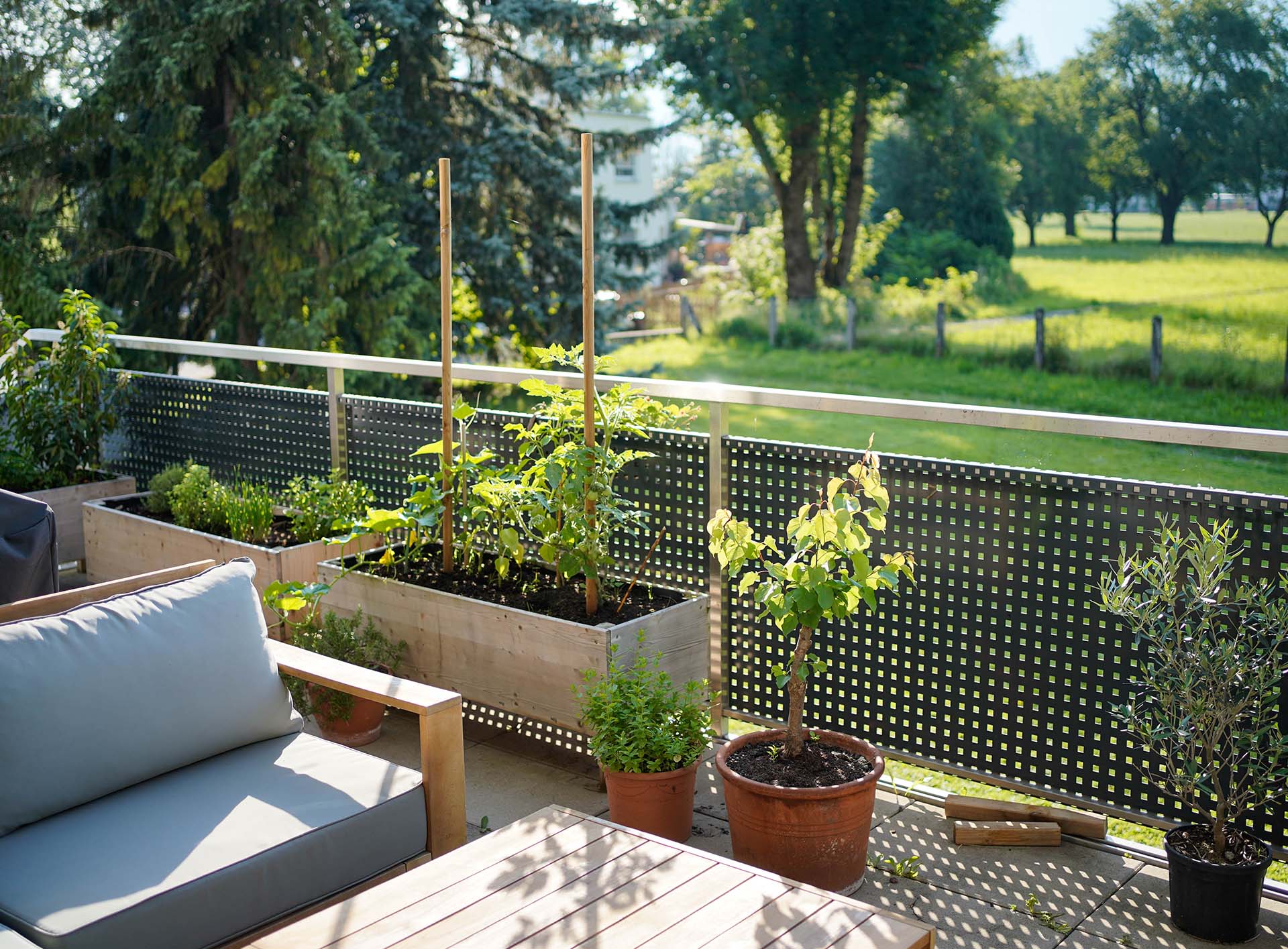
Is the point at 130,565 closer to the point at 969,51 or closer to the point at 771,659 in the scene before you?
the point at 771,659

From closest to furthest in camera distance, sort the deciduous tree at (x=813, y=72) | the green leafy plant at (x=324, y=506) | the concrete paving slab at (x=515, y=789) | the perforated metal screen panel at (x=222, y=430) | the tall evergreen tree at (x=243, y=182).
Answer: the concrete paving slab at (x=515, y=789), the green leafy plant at (x=324, y=506), the perforated metal screen panel at (x=222, y=430), the tall evergreen tree at (x=243, y=182), the deciduous tree at (x=813, y=72)

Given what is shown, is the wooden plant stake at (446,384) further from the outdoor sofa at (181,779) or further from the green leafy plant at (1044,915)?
the green leafy plant at (1044,915)

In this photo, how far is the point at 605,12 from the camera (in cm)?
1313

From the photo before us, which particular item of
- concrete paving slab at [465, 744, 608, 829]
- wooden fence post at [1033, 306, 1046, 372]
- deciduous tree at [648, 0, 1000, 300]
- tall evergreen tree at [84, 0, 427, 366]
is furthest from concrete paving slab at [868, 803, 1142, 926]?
deciduous tree at [648, 0, 1000, 300]

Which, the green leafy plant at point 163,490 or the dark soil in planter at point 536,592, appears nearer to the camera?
the dark soil in planter at point 536,592

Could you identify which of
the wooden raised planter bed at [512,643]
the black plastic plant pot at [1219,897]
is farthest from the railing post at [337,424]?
the black plastic plant pot at [1219,897]

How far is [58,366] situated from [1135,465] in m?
10.0

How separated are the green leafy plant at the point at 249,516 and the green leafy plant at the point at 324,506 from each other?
0.36ft

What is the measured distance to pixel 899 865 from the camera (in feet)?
10.1

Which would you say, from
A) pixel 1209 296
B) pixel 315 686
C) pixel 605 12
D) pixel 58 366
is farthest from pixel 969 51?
pixel 315 686

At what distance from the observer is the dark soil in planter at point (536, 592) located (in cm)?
362

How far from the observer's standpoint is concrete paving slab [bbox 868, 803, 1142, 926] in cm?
291

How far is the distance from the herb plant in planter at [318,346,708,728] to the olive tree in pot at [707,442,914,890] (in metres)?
0.58

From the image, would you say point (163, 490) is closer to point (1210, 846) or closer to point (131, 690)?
point (131, 690)
